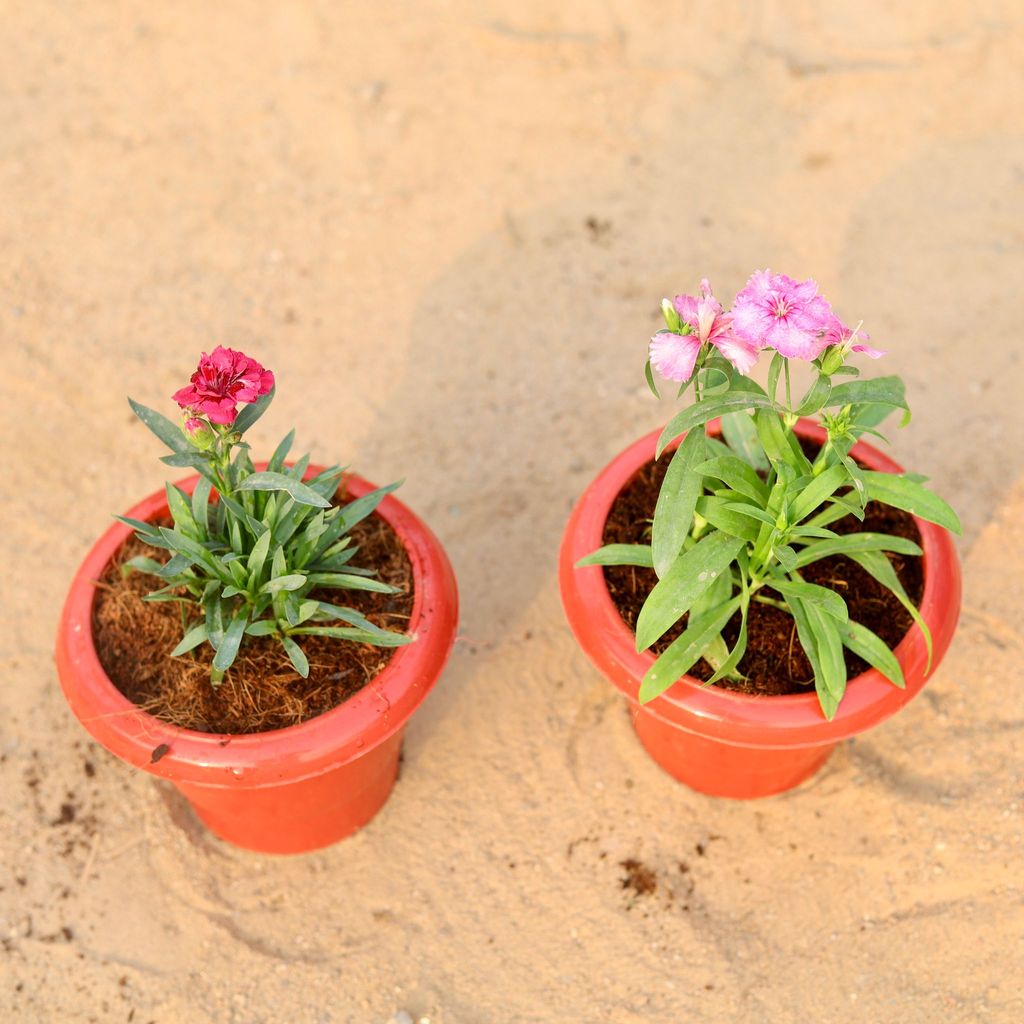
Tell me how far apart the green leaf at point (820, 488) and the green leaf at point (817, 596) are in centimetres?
17

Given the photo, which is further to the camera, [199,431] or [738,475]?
[738,475]

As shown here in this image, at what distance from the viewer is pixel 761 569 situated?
7.65 ft

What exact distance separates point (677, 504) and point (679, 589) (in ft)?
0.58

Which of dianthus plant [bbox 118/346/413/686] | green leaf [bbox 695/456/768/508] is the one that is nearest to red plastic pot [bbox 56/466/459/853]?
dianthus plant [bbox 118/346/413/686]

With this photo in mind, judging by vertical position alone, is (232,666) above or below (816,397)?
below

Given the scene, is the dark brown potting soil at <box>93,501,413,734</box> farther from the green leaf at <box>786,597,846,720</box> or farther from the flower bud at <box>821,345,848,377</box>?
the flower bud at <box>821,345,848,377</box>

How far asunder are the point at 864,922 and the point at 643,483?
1.11 metres

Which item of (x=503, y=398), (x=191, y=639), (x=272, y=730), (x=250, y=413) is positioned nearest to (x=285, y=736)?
(x=272, y=730)

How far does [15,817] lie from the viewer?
9.16 feet

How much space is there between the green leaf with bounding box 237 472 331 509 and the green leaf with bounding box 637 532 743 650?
646 millimetres

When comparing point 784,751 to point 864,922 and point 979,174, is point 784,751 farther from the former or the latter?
point 979,174

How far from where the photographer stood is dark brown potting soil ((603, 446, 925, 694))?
93.7 inches

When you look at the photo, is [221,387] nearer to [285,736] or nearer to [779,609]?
[285,736]

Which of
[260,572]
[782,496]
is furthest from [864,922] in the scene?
[260,572]
